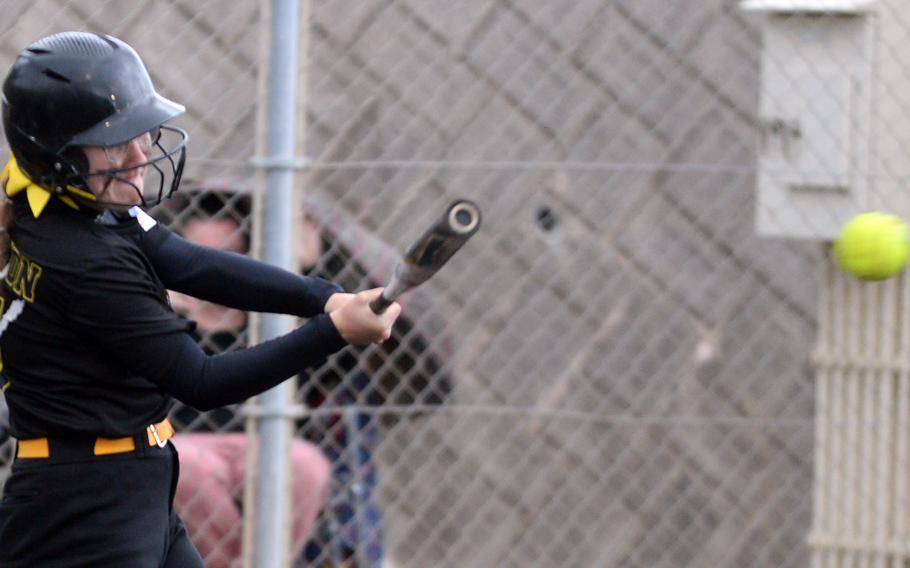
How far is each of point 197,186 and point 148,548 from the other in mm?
1348

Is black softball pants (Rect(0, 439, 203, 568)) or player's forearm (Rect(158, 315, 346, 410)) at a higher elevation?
player's forearm (Rect(158, 315, 346, 410))

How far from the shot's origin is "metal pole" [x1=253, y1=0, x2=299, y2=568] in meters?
3.57

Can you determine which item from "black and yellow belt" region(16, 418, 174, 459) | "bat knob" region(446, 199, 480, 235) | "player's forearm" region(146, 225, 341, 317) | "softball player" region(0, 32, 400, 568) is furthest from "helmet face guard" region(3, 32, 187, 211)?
"bat knob" region(446, 199, 480, 235)

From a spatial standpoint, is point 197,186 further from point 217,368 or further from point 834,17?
point 834,17

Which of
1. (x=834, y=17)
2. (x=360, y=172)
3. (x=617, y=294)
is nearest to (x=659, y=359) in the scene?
(x=617, y=294)

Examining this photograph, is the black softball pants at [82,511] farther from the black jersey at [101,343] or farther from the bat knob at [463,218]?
the bat knob at [463,218]

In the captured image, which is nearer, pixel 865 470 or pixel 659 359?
pixel 865 470

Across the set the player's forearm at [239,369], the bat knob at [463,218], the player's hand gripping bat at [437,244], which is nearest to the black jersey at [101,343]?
the player's forearm at [239,369]

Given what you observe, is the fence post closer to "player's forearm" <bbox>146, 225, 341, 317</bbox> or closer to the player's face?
"player's forearm" <bbox>146, 225, 341, 317</bbox>

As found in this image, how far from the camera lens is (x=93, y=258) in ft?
8.06

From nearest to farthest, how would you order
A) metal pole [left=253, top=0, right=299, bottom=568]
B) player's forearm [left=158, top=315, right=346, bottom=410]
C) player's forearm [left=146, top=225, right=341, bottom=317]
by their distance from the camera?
player's forearm [left=158, top=315, right=346, bottom=410]
player's forearm [left=146, top=225, right=341, bottom=317]
metal pole [left=253, top=0, right=299, bottom=568]

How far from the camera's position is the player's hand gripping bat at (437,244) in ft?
6.82

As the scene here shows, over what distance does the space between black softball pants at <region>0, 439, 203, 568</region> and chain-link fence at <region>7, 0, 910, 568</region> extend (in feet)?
4.16

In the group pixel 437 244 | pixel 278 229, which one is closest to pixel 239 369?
pixel 437 244
